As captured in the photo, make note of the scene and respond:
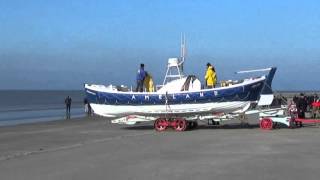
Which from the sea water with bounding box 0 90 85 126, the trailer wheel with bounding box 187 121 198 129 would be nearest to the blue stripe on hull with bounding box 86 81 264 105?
the trailer wheel with bounding box 187 121 198 129

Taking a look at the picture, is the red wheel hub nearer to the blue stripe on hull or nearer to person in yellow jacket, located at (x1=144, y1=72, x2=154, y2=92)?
the blue stripe on hull

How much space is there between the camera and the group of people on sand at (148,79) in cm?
2981

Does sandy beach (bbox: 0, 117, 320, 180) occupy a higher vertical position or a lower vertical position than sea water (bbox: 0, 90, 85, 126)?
lower

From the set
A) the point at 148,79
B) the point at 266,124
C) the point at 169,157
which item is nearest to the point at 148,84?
the point at 148,79

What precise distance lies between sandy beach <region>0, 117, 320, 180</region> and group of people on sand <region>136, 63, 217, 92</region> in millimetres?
5003

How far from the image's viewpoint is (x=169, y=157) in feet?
56.5

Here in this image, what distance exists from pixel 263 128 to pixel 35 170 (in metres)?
15.4

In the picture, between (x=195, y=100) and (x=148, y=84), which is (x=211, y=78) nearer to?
(x=195, y=100)

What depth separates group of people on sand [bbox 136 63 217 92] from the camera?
29812 millimetres

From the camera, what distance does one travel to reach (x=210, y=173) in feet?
45.9

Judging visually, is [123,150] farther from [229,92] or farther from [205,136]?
[229,92]

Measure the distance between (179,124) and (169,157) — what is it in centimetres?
1166

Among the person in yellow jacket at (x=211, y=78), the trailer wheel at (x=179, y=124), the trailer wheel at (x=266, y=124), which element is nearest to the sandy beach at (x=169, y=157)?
the trailer wheel at (x=266, y=124)

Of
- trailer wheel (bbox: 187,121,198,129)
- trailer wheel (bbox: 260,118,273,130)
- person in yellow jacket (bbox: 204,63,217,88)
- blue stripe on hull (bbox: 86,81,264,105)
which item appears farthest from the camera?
person in yellow jacket (bbox: 204,63,217,88)
